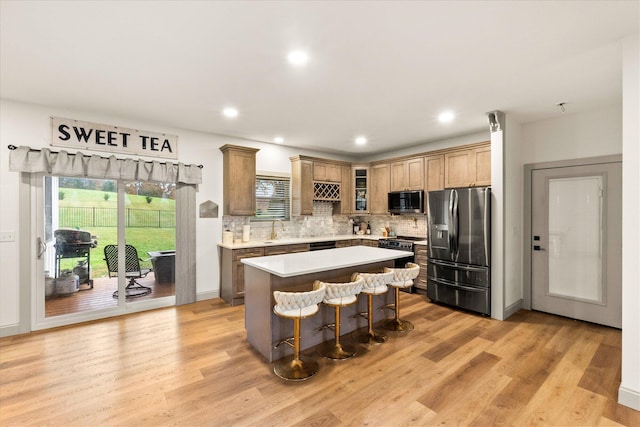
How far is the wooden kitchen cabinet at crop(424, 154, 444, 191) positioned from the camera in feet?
16.6

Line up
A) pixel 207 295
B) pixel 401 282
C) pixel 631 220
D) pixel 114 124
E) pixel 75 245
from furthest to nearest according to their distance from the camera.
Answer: pixel 207 295 < pixel 114 124 < pixel 75 245 < pixel 401 282 < pixel 631 220

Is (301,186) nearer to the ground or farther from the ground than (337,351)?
farther from the ground

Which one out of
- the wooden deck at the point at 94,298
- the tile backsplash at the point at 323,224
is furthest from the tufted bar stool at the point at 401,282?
the wooden deck at the point at 94,298

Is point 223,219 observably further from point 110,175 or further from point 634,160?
point 634,160

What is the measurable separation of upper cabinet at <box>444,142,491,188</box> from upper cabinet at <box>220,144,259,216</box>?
3306 millimetres

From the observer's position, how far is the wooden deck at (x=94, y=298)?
3.80m

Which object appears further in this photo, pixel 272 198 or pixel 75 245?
pixel 272 198

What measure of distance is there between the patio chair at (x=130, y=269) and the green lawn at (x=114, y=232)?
0.06 m

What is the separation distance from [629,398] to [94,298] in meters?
5.80

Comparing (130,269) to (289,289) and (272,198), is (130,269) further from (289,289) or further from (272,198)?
(289,289)

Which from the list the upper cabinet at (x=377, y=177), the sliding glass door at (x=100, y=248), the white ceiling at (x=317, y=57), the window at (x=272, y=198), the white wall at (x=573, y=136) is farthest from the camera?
the window at (x=272, y=198)

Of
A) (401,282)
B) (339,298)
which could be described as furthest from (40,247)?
(401,282)

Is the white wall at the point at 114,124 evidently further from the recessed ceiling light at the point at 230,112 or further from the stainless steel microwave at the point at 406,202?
the stainless steel microwave at the point at 406,202

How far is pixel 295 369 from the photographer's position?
2629 millimetres
